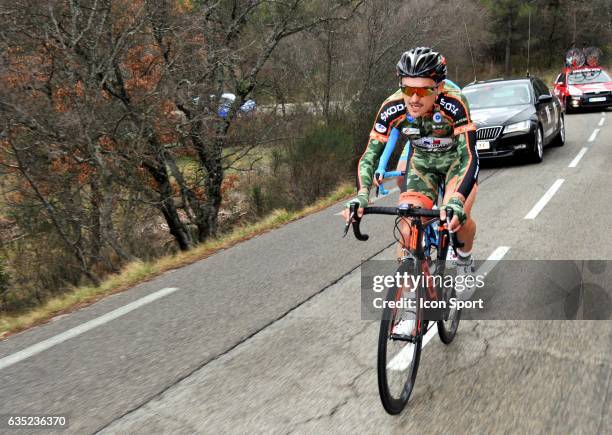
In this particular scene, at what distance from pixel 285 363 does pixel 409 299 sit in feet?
3.99

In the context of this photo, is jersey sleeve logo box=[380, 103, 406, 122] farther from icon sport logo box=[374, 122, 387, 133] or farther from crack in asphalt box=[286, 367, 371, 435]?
crack in asphalt box=[286, 367, 371, 435]

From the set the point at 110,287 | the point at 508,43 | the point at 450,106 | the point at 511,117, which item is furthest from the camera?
the point at 508,43

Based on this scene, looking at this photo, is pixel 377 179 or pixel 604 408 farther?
pixel 377 179

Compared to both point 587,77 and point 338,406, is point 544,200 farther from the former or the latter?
point 587,77

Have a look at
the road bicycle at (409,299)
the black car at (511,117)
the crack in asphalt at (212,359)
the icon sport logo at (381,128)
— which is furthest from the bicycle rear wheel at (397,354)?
the black car at (511,117)

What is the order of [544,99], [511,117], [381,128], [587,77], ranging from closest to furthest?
[381,128]
[511,117]
[544,99]
[587,77]

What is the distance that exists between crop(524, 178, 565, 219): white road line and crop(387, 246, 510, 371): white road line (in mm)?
1811

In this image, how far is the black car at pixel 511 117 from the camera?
11.9 metres

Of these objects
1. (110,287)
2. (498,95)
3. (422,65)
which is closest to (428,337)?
(422,65)

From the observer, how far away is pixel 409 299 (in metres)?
3.25

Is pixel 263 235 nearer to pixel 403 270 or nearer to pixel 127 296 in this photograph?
pixel 127 296

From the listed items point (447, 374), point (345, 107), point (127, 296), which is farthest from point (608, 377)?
point (345, 107)

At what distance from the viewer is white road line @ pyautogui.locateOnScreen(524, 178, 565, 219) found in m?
8.05

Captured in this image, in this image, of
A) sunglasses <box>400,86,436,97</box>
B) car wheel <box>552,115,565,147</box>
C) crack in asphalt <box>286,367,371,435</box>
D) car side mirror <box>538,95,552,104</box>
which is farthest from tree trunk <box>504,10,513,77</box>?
crack in asphalt <box>286,367,371,435</box>
